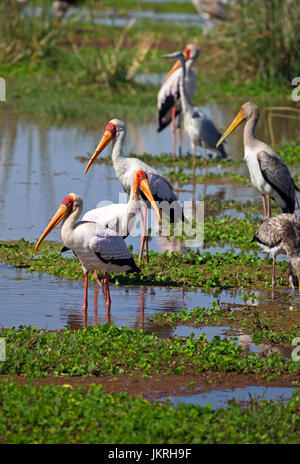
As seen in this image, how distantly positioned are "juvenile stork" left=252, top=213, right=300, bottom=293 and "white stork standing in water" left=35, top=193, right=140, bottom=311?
1.47 meters

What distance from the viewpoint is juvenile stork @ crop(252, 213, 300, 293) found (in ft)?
25.5

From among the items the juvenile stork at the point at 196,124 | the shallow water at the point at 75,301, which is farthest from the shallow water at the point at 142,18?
the shallow water at the point at 75,301

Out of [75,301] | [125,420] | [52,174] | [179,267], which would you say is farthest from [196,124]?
[125,420]

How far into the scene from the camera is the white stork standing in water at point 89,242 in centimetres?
701

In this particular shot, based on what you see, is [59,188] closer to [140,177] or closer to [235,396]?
[140,177]

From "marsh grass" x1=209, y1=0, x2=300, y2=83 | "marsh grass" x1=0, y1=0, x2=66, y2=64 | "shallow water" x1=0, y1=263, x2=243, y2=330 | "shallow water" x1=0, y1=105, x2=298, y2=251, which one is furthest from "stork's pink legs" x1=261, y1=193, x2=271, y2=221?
"marsh grass" x1=0, y1=0, x2=66, y2=64

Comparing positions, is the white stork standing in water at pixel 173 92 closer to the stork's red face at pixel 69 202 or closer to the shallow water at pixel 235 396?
the stork's red face at pixel 69 202

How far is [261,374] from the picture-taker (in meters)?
5.74

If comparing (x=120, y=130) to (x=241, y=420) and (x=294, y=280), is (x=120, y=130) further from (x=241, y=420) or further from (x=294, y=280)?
(x=241, y=420)

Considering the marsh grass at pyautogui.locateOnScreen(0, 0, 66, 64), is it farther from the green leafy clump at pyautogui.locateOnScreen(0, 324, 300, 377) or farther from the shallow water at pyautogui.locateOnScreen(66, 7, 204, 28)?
the green leafy clump at pyautogui.locateOnScreen(0, 324, 300, 377)

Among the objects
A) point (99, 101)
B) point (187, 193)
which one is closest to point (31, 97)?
point (99, 101)

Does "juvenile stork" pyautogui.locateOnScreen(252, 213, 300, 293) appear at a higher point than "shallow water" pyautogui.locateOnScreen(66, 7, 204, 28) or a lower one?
lower

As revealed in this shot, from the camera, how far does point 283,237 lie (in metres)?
7.84

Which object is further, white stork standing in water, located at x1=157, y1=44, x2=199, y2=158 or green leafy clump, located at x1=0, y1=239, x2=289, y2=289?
white stork standing in water, located at x1=157, y1=44, x2=199, y2=158
